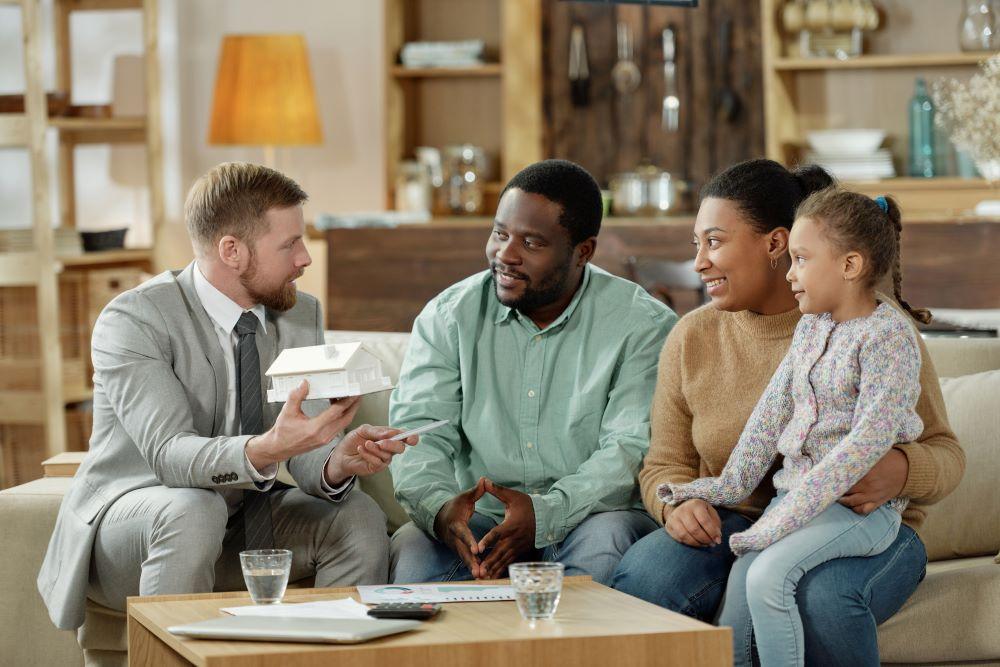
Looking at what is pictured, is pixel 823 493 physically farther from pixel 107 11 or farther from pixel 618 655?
pixel 107 11

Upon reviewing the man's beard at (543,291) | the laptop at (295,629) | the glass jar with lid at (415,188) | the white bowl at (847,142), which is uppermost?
the white bowl at (847,142)

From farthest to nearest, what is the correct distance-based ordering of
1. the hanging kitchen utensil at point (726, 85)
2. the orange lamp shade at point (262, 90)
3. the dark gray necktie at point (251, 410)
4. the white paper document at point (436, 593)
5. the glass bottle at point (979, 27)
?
the hanging kitchen utensil at point (726, 85) < the orange lamp shade at point (262, 90) < the glass bottle at point (979, 27) < the dark gray necktie at point (251, 410) < the white paper document at point (436, 593)

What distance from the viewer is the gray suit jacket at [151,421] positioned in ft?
7.31

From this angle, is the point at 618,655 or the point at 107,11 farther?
the point at 107,11

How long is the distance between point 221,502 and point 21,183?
3037mm

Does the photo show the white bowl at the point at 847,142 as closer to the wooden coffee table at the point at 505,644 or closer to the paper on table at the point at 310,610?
the wooden coffee table at the point at 505,644

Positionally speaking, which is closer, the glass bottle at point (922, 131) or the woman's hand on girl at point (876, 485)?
the woman's hand on girl at point (876, 485)

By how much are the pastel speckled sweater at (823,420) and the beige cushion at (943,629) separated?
0.18 m

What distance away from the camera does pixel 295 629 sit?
5.44ft

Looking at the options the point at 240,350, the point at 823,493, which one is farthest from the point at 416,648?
the point at 240,350

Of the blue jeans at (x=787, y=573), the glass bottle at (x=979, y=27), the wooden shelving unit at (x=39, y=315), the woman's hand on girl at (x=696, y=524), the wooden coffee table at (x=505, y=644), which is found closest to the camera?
the wooden coffee table at (x=505, y=644)

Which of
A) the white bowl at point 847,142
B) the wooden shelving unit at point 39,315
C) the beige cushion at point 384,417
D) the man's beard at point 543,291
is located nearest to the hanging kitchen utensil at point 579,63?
the white bowl at point 847,142

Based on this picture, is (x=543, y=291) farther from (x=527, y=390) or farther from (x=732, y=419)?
(x=732, y=419)

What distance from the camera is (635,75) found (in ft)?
17.8
